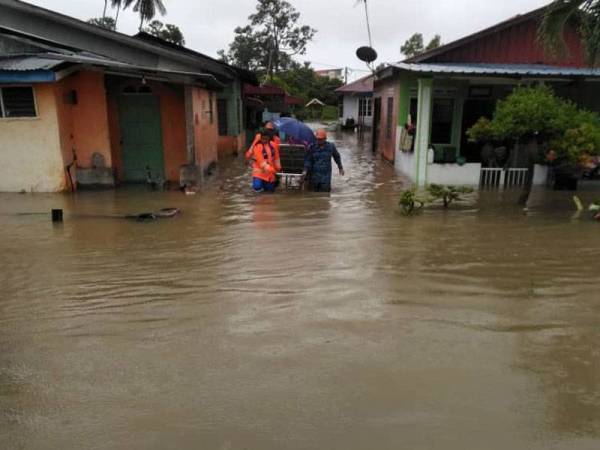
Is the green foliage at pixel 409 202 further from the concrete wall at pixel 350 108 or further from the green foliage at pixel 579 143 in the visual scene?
the concrete wall at pixel 350 108

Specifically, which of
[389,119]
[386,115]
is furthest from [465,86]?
[386,115]

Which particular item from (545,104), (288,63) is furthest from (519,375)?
(288,63)

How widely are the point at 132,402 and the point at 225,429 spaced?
71cm

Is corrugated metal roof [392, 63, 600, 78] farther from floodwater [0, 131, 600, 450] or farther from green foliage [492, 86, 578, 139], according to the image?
floodwater [0, 131, 600, 450]

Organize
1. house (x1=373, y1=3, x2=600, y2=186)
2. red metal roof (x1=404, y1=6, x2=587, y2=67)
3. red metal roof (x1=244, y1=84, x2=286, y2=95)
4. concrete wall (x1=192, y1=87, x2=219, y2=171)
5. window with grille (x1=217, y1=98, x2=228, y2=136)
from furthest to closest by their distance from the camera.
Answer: red metal roof (x1=244, y1=84, x2=286, y2=95) < window with grille (x1=217, y1=98, x2=228, y2=136) < red metal roof (x1=404, y1=6, x2=587, y2=67) < concrete wall (x1=192, y1=87, x2=219, y2=171) < house (x1=373, y1=3, x2=600, y2=186)

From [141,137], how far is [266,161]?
368cm

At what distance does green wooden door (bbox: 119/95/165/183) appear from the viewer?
12906 mm

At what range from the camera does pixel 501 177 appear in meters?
13.2

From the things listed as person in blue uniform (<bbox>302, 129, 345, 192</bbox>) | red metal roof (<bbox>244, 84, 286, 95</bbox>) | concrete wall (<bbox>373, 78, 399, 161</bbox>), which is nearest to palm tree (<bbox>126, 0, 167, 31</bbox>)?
red metal roof (<bbox>244, 84, 286, 95</bbox>)

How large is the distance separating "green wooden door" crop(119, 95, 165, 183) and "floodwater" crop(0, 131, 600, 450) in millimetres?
5312

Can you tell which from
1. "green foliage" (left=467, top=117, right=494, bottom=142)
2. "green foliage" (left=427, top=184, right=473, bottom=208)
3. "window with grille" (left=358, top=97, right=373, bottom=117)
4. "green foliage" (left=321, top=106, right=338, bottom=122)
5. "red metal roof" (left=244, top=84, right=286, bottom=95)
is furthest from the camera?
"green foliage" (left=321, top=106, right=338, bottom=122)

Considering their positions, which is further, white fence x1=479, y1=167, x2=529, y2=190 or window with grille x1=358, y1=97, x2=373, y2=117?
window with grille x1=358, y1=97, x2=373, y2=117

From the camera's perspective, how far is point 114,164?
43.2 ft

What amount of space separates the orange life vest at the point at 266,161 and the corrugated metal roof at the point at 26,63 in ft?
13.7
